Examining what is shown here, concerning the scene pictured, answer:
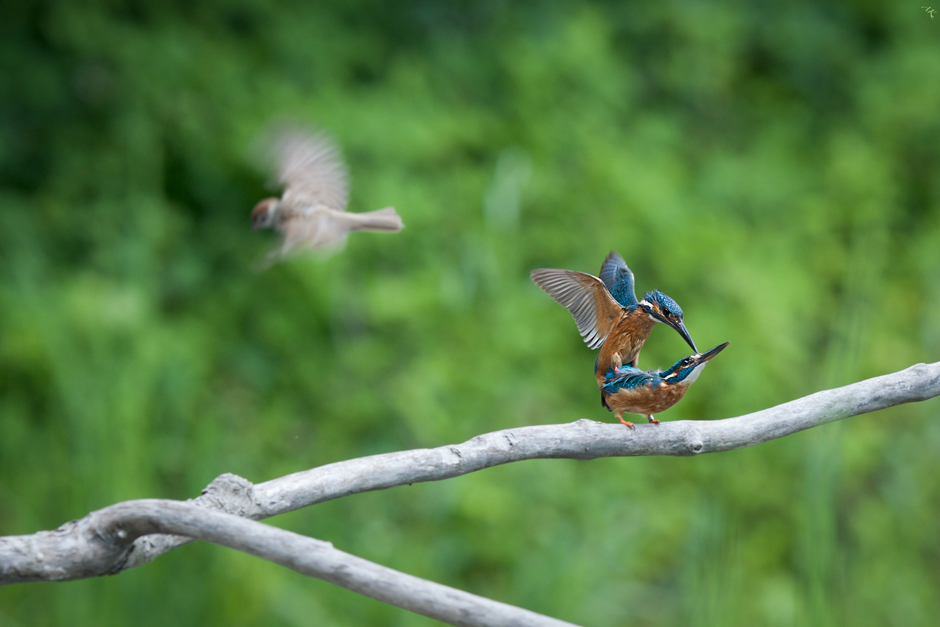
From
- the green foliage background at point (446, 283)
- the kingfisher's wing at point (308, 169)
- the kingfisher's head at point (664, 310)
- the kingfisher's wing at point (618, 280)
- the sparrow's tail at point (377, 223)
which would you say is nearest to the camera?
the kingfisher's head at point (664, 310)

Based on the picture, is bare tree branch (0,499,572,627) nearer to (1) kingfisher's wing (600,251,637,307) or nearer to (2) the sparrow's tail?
(1) kingfisher's wing (600,251,637,307)

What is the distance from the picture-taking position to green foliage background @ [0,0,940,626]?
7.09ft

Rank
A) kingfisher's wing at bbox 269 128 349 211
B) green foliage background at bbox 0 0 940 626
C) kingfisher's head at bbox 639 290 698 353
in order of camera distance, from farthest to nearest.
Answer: green foliage background at bbox 0 0 940 626 < kingfisher's wing at bbox 269 128 349 211 < kingfisher's head at bbox 639 290 698 353

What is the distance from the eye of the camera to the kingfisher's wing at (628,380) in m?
0.90

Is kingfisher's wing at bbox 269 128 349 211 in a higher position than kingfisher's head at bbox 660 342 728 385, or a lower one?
higher

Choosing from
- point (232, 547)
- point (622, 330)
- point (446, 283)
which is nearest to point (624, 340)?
point (622, 330)

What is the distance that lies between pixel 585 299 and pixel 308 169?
2.72 ft

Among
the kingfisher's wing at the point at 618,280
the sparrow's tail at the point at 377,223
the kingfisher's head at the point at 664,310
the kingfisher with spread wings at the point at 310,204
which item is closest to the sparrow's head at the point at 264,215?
the kingfisher with spread wings at the point at 310,204

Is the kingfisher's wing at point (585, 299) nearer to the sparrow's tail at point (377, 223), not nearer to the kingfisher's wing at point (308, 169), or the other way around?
the sparrow's tail at point (377, 223)

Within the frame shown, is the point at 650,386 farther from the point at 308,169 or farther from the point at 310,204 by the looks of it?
the point at 308,169

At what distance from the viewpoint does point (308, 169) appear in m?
1.59

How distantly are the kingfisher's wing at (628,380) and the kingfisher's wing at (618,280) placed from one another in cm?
7

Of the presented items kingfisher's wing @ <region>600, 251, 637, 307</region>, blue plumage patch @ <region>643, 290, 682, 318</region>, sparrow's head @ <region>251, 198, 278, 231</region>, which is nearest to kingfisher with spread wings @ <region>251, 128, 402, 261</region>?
sparrow's head @ <region>251, 198, 278, 231</region>

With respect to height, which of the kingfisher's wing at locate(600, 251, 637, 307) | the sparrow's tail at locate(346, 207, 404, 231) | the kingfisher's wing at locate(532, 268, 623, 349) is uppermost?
the sparrow's tail at locate(346, 207, 404, 231)
